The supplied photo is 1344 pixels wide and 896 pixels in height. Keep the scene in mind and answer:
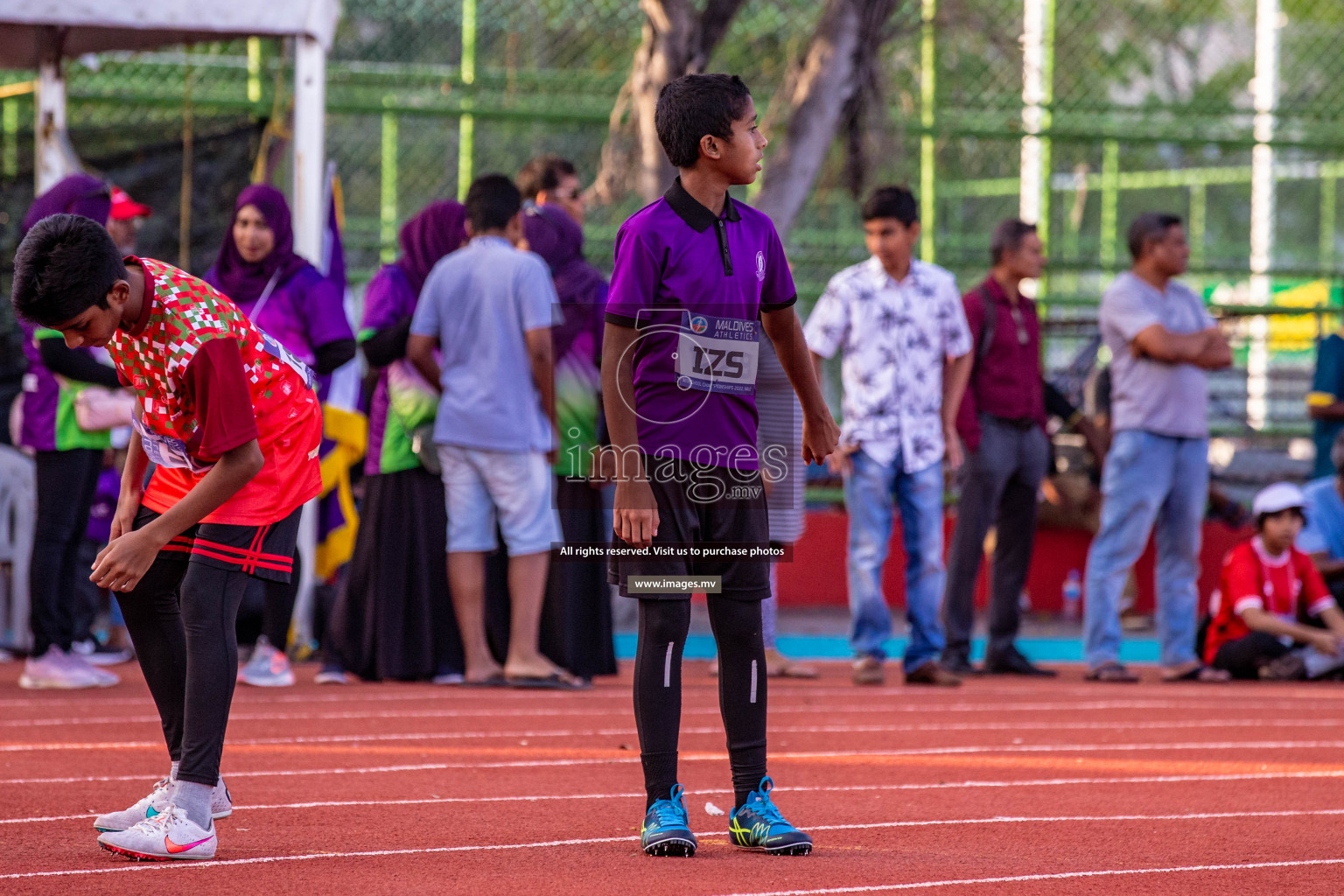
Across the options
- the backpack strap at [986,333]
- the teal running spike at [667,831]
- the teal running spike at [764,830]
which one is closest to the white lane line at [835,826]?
the teal running spike at [764,830]

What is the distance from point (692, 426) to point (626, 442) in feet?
0.53

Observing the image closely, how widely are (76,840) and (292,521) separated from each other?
92 cm

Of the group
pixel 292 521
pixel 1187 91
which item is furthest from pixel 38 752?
pixel 1187 91

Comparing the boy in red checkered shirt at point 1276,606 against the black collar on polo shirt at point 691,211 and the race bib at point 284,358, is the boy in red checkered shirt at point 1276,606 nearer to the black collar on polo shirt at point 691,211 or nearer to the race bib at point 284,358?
the black collar on polo shirt at point 691,211

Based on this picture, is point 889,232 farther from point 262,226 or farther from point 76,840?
point 76,840

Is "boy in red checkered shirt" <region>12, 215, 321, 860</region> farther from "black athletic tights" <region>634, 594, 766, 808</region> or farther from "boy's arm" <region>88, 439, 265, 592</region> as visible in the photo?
"black athletic tights" <region>634, 594, 766, 808</region>

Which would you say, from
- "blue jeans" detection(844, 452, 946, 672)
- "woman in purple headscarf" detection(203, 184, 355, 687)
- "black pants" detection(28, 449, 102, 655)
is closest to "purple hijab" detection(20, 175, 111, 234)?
"woman in purple headscarf" detection(203, 184, 355, 687)

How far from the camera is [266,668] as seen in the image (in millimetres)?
7348

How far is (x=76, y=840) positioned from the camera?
13.5 feet

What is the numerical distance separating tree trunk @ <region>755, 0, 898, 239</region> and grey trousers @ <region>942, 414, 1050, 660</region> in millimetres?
3023

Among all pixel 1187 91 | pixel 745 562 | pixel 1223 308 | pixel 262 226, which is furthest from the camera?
pixel 1187 91

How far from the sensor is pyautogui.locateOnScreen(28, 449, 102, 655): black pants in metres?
7.05

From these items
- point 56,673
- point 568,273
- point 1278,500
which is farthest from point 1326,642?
point 56,673

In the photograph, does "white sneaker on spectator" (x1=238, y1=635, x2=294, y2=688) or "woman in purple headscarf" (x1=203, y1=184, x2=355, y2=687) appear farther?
"white sneaker on spectator" (x1=238, y1=635, x2=294, y2=688)
